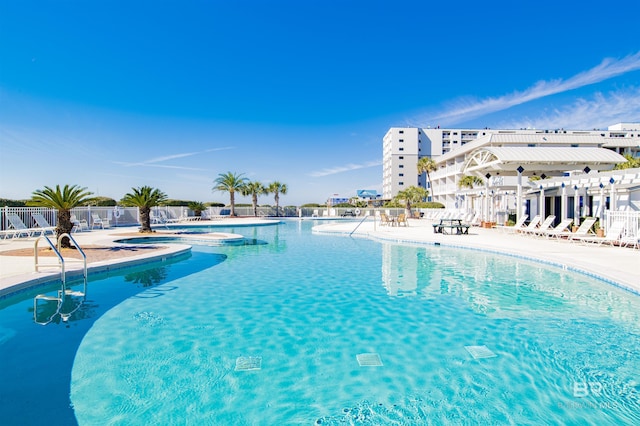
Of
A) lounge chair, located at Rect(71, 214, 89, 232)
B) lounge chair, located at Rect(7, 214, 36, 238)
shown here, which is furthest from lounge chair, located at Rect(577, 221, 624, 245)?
lounge chair, located at Rect(71, 214, 89, 232)

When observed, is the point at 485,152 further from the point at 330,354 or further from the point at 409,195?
the point at 330,354

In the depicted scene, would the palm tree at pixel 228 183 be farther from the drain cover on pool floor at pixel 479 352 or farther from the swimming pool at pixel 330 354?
the drain cover on pool floor at pixel 479 352

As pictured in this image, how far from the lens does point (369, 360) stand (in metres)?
4.05

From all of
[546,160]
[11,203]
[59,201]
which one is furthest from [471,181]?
[11,203]

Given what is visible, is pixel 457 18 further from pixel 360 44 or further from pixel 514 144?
pixel 514 144

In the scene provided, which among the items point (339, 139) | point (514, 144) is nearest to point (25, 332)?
point (339, 139)

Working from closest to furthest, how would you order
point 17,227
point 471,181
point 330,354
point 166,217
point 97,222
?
point 330,354 < point 17,227 < point 97,222 < point 166,217 < point 471,181

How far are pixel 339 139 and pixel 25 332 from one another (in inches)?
1846

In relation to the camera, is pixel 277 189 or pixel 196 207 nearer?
pixel 196 207

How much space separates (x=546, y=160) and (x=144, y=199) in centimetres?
2083

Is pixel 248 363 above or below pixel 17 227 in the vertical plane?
below

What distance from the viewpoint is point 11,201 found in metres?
19.9

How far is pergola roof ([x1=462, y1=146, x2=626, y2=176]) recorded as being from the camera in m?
18.6

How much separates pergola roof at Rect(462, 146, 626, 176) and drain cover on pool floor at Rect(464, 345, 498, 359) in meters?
16.3
